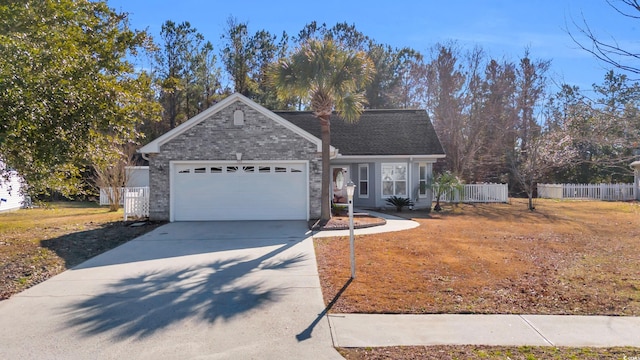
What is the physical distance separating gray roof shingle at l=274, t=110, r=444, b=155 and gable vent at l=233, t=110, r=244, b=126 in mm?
6749

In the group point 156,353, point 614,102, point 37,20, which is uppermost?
point 37,20

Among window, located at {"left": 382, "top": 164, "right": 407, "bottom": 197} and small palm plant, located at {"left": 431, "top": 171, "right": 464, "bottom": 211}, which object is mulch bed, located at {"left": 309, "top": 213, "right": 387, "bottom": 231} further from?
small palm plant, located at {"left": 431, "top": 171, "right": 464, "bottom": 211}

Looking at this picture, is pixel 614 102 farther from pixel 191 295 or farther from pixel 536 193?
pixel 536 193

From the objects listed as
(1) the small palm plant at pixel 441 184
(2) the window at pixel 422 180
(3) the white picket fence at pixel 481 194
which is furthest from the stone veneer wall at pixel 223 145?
(3) the white picket fence at pixel 481 194

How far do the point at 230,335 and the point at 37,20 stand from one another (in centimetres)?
882

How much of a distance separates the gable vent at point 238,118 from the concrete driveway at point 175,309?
6.30 meters

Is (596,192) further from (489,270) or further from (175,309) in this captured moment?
(175,309)

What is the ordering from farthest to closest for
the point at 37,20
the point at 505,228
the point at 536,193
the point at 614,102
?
the point at 536,193 < the point at 505,228 < the point at 37,20 < the point at 614,102

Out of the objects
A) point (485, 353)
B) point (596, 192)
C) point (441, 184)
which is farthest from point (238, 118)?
point (596, 192)

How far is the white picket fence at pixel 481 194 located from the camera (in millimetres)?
24734

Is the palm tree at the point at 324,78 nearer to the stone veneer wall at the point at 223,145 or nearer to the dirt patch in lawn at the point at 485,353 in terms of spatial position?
the stone veneer wall at the point at 223,145

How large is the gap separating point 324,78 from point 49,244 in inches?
362

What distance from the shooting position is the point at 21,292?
23.5ft

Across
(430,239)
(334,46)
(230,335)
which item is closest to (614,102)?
(230,335)
